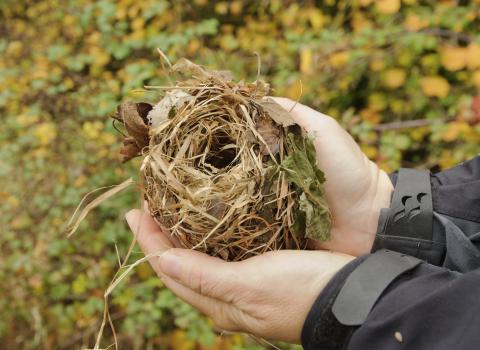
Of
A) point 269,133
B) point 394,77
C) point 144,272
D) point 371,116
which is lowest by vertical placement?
point 144,272

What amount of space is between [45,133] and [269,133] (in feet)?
6.28

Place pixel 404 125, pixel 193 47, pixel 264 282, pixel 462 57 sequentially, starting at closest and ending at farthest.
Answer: pixel 264 282 < pixel 462 57 < pixel 404 125 < pixel 193 47

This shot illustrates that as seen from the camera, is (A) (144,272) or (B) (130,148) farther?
(A) (144,272)

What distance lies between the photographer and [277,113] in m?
1.22

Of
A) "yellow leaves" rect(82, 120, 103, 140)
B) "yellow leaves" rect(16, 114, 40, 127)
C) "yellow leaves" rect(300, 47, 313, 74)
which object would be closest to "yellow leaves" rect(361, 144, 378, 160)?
"yellow leaves" rect(300, 47, 313, 74)

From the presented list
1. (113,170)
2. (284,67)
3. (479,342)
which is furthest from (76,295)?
(479,342)

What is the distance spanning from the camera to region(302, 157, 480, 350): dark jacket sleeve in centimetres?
93

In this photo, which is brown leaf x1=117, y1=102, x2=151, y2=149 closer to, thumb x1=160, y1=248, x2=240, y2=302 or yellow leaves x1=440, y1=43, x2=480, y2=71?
thumb x1=160, y1=248, x2=240, y2=302

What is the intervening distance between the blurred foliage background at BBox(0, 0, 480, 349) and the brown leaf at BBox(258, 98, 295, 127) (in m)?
1.20

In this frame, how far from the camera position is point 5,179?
272 cm

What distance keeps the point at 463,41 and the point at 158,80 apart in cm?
169

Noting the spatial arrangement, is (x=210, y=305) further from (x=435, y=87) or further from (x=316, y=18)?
(x=316, y=18)

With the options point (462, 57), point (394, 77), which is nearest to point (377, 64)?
point (394, 77)

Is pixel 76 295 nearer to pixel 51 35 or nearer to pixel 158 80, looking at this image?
pixel 158 80
